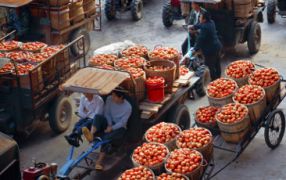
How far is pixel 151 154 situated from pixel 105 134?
3.74 ft

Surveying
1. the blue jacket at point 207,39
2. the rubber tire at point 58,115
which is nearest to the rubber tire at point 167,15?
the blue jacket at point 207,39

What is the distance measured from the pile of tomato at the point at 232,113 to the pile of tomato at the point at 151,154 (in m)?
1.30

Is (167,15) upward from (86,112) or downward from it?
downward

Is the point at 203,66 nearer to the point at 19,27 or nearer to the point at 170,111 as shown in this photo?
the point at 170,111

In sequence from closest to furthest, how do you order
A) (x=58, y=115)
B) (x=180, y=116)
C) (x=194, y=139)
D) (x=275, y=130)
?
(x=194, y=139) < (x=275, y=130) < (x=180, y=116) < (x=58, y=115)

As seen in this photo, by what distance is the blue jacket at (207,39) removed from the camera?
1398 centimetres

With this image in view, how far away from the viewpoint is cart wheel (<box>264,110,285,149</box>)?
11258 millimetres

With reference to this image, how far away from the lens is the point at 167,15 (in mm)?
19016

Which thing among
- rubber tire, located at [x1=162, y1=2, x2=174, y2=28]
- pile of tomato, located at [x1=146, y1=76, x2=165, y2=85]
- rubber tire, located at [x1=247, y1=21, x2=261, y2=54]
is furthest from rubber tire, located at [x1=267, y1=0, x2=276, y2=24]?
pile of tomato, located at [x1=146, y1=76, x2=165, y2=85]

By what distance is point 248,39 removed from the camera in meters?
16.6

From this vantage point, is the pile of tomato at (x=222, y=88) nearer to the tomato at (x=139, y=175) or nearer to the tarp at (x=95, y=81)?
the tarp at (x=95, y=81)

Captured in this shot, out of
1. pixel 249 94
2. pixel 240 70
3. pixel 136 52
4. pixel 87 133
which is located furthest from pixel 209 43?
pixel 87 133

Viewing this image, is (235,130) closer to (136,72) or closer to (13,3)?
(136,72)

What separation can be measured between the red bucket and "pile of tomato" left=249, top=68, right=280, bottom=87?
1.72 metres
